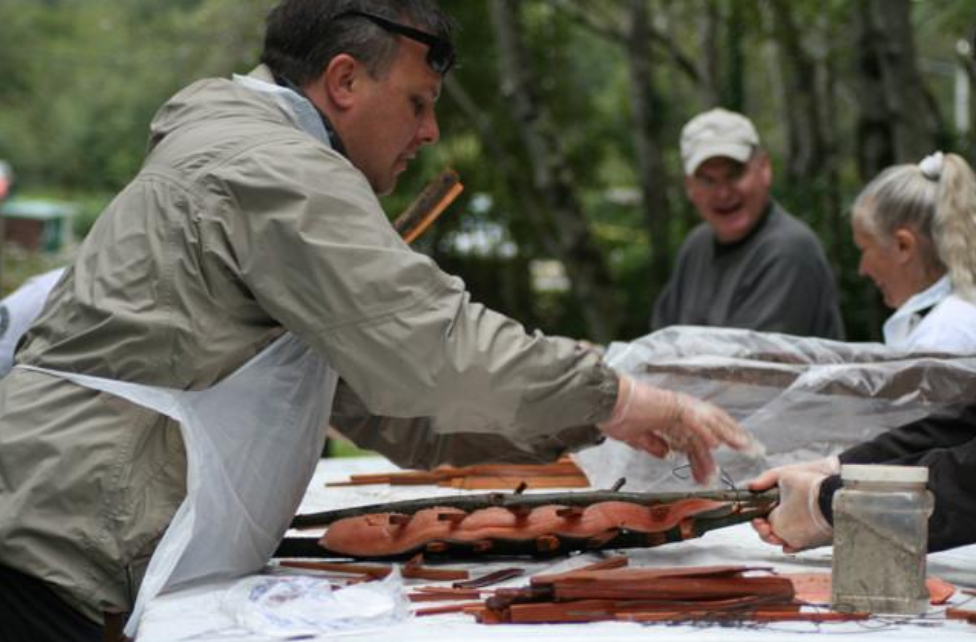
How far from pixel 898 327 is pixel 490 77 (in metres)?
12.0

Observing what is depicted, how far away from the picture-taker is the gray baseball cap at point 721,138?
609cm

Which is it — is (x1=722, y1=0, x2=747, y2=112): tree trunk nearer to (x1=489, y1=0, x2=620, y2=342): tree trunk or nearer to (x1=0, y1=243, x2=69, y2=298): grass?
(x1=489, y1=0, x2=620, y2=342): tree trunk

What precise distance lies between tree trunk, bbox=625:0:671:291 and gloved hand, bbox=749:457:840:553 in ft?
36.7

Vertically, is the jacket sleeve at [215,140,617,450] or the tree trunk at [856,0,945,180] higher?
the tree trunk at [856,0,945,180]

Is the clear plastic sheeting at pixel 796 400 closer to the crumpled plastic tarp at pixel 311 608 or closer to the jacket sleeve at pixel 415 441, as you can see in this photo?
the jacket sleeve at pixel 415 441

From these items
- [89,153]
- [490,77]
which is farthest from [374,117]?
[89,153]

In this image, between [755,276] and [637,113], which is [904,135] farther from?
[637,113]

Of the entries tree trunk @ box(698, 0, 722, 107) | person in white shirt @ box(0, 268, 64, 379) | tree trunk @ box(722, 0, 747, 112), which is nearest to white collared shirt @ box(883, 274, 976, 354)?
person in white shirt @ box(0, 268, 64, 379)

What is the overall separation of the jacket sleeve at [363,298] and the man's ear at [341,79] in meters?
0.31

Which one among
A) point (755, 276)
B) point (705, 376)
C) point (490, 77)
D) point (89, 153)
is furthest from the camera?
point (89, 153)

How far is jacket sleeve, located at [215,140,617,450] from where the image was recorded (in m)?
2.64

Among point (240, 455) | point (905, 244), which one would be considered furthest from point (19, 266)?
point (240, 455)

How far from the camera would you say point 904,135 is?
8305 mm

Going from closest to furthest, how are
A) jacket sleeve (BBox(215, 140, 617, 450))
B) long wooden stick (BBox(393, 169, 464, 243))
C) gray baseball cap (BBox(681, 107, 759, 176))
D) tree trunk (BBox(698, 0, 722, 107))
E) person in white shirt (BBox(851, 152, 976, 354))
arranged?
jacket sleeve (BBox(215, 140, 617, 450)) < long wooden stick (BBox(393, 169, 464, 243)) < person in white shirt (BBox(851, 152, 976, 354)) < gray baseball cap (BBox(681, 107, 759, 176)) < tree trunk (BBox(698, 0, 722, 107))
